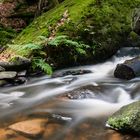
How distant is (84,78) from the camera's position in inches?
321

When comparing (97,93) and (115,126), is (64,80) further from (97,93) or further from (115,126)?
(115,126)

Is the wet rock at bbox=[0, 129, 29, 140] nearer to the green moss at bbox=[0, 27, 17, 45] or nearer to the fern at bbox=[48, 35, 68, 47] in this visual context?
the fern at bbox=[48, 35, 68, 47]

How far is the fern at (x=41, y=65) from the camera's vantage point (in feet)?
25.7

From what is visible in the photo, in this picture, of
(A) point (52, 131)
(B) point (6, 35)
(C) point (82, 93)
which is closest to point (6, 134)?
(A) point (52, 131)

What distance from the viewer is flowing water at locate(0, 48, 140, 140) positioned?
17.2 ft

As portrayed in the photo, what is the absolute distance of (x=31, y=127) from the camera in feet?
17.0

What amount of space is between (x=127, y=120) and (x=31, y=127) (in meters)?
1.48

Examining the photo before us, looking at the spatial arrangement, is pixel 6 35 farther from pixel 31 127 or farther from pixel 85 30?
pixel 31 127

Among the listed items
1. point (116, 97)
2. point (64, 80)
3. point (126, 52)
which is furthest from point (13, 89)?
point (126, 52)

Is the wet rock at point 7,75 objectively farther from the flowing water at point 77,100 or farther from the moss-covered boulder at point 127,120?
the moss-covered boulder at point 127,120

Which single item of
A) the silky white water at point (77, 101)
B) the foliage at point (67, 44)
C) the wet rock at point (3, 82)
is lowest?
the silky white water at point (77, 101)

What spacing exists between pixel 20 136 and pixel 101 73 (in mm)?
4099

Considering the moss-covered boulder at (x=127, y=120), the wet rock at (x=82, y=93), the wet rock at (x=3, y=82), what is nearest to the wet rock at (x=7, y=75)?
the wet rock at (x=3, y=82)

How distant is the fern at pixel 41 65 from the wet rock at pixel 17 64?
0.15 m
